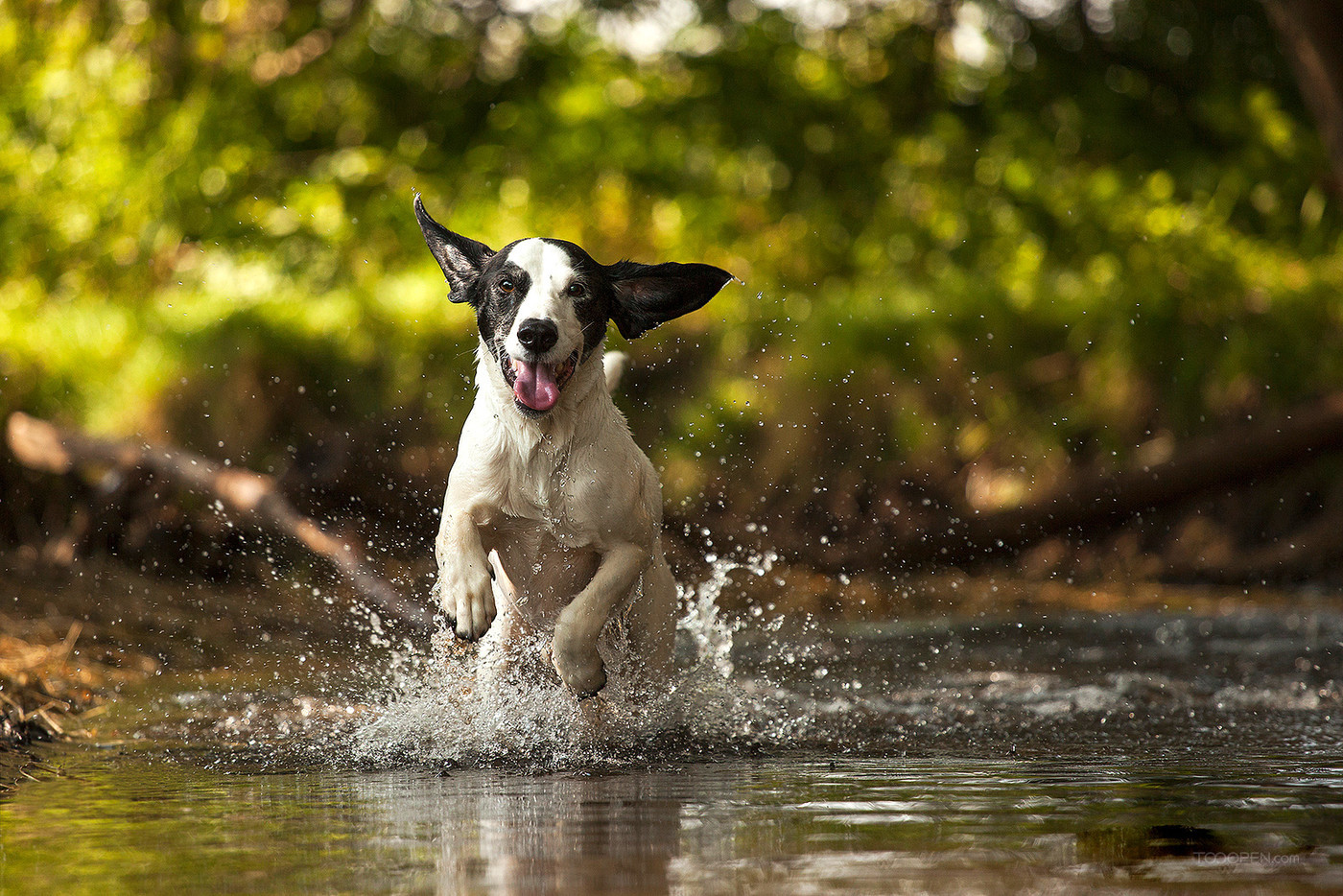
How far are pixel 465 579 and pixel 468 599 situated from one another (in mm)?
52

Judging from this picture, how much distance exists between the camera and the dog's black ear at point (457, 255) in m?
3.70

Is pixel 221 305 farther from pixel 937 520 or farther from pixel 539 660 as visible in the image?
pixel 539 660

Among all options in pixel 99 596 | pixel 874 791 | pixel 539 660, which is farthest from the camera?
pixel 99 596

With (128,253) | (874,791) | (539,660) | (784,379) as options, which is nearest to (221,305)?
(128,253)

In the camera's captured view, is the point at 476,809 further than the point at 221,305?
No

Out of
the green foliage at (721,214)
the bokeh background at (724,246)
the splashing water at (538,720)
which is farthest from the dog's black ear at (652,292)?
the green foliage at (721,214)

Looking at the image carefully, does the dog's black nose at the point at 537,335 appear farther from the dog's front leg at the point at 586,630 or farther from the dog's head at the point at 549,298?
the dog's front leg at the point at 586,630

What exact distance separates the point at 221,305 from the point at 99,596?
8.84ft

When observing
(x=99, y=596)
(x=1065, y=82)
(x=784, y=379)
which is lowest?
(x=99, y=596)

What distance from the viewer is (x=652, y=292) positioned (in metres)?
3.72

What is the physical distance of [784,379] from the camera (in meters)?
8.62

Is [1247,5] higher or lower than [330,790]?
higher

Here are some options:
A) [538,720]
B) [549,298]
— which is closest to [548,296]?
[549,298]

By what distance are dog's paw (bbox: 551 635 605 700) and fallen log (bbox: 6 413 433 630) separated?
5.32 feet
